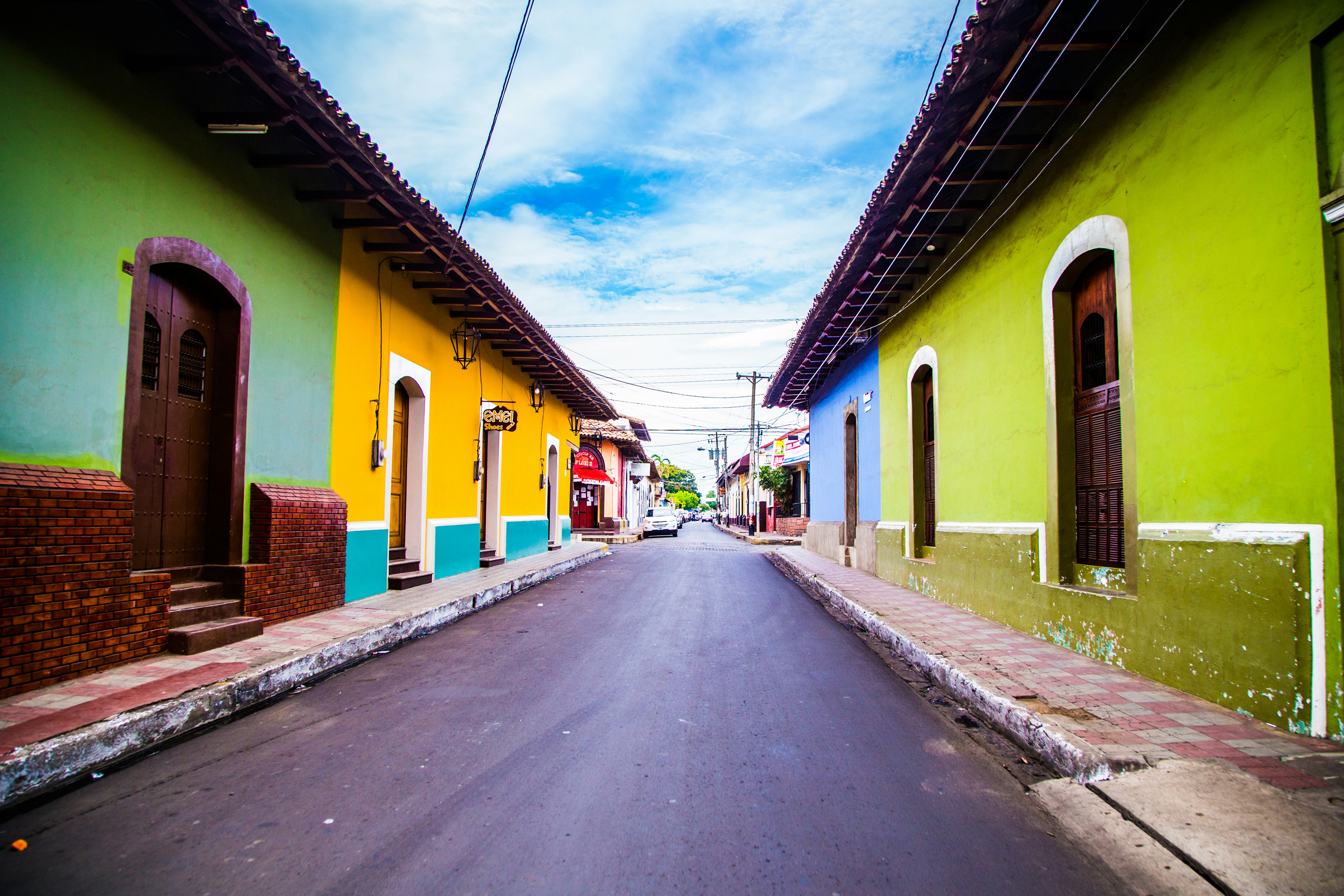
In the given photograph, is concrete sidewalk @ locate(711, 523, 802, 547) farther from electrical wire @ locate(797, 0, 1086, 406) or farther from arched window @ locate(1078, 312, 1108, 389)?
arched window @ locate(1078, 312, 1108, 389)

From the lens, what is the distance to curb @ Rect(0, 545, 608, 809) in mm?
3312

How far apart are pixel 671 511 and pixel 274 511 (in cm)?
3242

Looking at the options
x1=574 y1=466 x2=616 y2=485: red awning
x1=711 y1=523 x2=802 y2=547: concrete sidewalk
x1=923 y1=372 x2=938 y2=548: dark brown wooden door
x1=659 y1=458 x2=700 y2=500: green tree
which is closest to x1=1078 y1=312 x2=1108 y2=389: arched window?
x1=923 y1=372 x2=938 y2=548: dark brown wooden door

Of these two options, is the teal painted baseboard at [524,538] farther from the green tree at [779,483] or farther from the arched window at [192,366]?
the green tree at [779,483]

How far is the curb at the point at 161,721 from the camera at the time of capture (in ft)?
10.9

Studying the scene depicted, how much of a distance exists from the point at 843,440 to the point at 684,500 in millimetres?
91261

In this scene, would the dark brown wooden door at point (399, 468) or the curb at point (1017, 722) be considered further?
the dark brown wooden door at point (399, 468)

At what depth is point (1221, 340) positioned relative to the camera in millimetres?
4449

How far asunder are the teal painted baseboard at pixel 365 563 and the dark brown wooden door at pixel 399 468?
39.5 inches

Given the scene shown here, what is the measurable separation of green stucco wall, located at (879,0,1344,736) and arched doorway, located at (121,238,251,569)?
7.81m

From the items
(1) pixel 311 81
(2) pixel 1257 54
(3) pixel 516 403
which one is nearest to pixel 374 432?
(1) pixel 311 81

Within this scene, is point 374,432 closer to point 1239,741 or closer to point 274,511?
point 274,511

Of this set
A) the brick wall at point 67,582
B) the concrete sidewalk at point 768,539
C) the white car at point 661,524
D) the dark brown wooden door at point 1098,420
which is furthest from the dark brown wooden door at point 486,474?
the white car at point 661,524

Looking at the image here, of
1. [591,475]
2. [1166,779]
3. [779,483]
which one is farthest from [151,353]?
[779,483]
